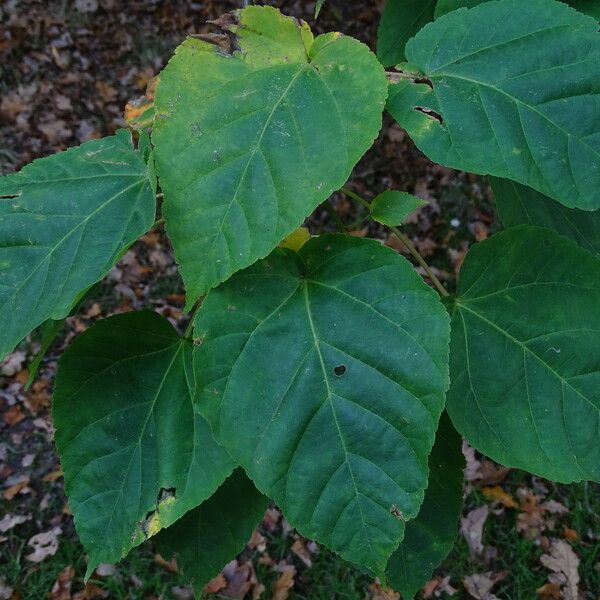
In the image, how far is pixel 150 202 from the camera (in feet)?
3.77

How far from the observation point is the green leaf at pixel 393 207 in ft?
3.80

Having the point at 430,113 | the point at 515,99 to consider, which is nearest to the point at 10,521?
the point at 430,113

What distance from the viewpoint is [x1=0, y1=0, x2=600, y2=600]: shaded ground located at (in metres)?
3.25

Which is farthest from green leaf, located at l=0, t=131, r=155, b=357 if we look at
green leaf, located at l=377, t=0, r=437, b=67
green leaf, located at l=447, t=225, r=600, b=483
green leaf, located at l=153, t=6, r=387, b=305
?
green leaf, located at l=377, t=0, r=437, b=67

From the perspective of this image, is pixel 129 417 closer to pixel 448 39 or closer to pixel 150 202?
pixel 150 202

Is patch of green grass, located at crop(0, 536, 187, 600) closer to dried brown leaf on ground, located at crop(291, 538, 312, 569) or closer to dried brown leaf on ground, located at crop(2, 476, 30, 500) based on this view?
dried brown leaf on ground, located at crop(2, 476, 30, 500)

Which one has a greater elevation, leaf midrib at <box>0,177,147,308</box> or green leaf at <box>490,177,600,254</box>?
leaf midrib at <box>0,177,147,308</box>

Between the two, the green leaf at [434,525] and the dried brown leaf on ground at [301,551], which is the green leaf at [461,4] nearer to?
the green leaf at [434,525]

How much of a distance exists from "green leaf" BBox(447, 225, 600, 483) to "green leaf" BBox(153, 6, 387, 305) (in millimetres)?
480

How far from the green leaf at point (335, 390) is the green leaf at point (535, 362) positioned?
0.76 ft

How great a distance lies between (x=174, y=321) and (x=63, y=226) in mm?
3185

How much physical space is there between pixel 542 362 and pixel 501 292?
16cm

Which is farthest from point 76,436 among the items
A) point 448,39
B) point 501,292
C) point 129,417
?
point 448,39

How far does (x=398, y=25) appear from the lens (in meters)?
1.67
